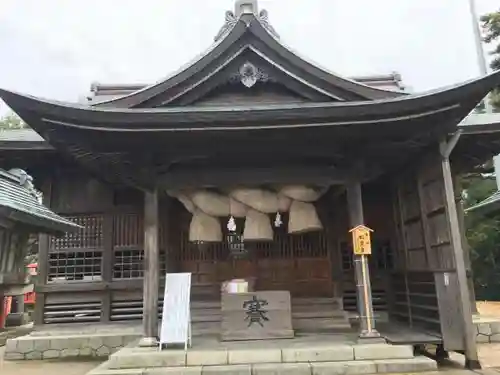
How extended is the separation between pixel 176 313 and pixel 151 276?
81 centimetres

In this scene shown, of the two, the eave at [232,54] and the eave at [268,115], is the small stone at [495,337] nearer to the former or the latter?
the eave at [268,115]

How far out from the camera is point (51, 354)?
908 centimetres

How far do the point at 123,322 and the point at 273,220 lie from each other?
4.21 meters

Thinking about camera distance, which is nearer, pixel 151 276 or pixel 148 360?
pixel 148 360

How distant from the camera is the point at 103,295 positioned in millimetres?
9945

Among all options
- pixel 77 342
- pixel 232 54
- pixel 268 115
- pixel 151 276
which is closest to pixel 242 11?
pixel 232 54

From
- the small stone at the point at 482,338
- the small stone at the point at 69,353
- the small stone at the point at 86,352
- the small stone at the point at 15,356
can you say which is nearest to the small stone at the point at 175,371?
the small stone at the point at 86,352

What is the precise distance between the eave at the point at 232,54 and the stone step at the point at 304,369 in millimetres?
4367

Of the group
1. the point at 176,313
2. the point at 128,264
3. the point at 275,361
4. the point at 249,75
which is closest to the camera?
the point at 275,361

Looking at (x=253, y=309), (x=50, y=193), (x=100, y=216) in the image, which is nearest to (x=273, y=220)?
(x=253, y=309)

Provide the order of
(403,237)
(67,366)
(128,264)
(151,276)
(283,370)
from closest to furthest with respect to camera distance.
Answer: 1. (283,370)
2. (151,276)
3. (67,366)
4. (403,237)
5. (128,264)

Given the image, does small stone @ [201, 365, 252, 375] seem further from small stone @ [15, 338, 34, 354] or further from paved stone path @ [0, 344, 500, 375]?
small stone @ [15, 338, 34, 354]

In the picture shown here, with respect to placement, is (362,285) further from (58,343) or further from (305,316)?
(58,343)

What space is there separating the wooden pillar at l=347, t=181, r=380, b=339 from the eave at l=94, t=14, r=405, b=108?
1693 mm
